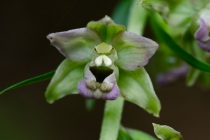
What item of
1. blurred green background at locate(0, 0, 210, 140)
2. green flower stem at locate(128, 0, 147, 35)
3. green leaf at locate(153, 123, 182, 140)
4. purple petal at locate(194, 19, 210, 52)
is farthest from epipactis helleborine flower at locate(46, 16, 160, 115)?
blurred green background at locate(0, 0, 210, 140)

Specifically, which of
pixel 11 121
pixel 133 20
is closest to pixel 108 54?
pixel 133 20

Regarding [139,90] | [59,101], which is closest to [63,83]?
[139,90]

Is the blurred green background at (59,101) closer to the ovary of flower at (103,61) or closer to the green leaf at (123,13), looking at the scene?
the green leaf at (123,13)

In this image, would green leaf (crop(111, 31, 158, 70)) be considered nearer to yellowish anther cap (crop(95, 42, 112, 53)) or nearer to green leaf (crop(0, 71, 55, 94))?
yellowish anther cap (crop(95, 42, 112, 53))

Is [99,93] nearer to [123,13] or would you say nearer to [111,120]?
[111,120]

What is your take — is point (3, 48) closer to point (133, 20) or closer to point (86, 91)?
point (133, 20)

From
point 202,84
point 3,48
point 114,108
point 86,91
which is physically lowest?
point 3,48
